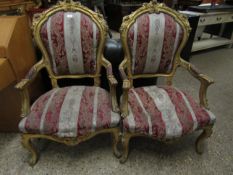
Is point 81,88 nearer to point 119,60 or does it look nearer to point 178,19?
point 119,60

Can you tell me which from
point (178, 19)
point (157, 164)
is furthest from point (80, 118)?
point (178, 19)

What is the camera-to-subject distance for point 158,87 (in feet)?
4.94

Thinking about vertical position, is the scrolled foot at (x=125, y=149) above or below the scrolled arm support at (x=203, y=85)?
below

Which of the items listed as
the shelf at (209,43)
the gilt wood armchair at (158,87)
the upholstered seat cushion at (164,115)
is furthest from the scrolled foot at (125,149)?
the shelf at (209,43)

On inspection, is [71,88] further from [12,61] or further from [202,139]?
[202,139]

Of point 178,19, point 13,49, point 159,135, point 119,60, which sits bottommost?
point 159,135

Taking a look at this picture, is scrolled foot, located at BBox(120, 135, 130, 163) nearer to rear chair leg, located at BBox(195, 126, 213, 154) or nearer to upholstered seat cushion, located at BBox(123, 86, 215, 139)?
upholstered seat cushion, located at BBox(123, 86, 215, 139)

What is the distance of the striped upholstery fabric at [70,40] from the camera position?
4.48 ft

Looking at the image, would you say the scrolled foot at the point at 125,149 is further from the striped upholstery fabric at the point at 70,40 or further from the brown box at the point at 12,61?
the brown box at the point at 12,61

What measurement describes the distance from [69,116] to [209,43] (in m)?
2.81

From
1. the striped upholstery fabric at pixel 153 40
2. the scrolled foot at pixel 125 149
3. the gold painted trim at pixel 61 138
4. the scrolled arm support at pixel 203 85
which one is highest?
the striped upholstery fabric at pixel 153 40

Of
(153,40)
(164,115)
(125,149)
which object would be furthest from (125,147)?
(153,40)

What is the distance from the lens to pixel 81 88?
1479 mm

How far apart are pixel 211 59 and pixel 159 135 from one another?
7.57 feet
